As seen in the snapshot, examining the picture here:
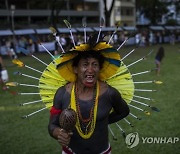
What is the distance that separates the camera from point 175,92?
11.4 meters

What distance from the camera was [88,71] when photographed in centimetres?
309

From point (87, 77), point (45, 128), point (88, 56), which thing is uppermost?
point (88, 56)

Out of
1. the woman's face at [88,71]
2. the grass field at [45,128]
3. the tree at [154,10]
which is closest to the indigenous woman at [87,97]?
the woman's face at [88,71]

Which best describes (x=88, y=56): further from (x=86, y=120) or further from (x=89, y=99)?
(x=86, y=120)

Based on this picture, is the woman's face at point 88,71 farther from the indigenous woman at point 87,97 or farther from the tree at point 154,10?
the tree at point 154,10

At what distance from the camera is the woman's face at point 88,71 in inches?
122

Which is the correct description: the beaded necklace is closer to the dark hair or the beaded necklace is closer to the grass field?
the dark hair

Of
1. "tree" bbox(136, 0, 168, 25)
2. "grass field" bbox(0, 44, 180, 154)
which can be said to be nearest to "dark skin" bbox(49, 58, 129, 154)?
"grass field" bbox(0, 44, 180, 154)

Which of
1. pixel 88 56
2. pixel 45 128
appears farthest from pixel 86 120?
pixel 45 128

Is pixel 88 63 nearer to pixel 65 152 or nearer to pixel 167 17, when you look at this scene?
pixel 65 152

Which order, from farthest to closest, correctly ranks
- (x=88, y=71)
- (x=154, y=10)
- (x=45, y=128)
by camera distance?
(x=154, y=10) → (x=45, y=128) → (x=88, y=71)

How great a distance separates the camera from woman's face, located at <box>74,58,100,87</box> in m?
3.09

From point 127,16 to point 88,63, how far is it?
6353 cm

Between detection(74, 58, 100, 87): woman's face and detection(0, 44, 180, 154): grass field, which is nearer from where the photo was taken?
detection(74, 58, 100, 87): woman's face
